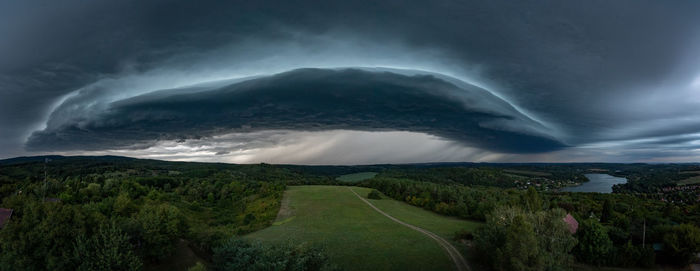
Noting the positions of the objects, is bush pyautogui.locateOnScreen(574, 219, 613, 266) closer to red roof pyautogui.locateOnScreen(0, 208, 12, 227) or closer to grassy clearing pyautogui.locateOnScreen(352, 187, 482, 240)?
grassy clearing pyautogui.locateOnScreen(352, 187, 482, 240)

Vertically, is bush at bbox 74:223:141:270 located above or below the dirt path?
above

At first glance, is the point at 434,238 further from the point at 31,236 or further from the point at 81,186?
the point at 81,186

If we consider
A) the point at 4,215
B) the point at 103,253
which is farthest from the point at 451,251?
the point at 4,215

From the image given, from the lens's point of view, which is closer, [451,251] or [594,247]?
[451,251]

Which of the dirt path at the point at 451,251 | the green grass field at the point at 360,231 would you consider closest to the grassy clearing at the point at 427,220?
the green grass field at the point at 360,231

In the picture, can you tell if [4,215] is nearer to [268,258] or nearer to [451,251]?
[268,258]

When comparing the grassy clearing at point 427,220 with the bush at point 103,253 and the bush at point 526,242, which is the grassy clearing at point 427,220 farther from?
the bush at point 103,253

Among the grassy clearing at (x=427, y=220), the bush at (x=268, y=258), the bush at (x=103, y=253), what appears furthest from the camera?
the grassy clearing at (x=427, y=220)

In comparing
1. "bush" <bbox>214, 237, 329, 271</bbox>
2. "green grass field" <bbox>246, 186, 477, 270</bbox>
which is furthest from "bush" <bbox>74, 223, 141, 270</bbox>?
"green grass field" <bbox>246, 186, 477, 270</bbox>
